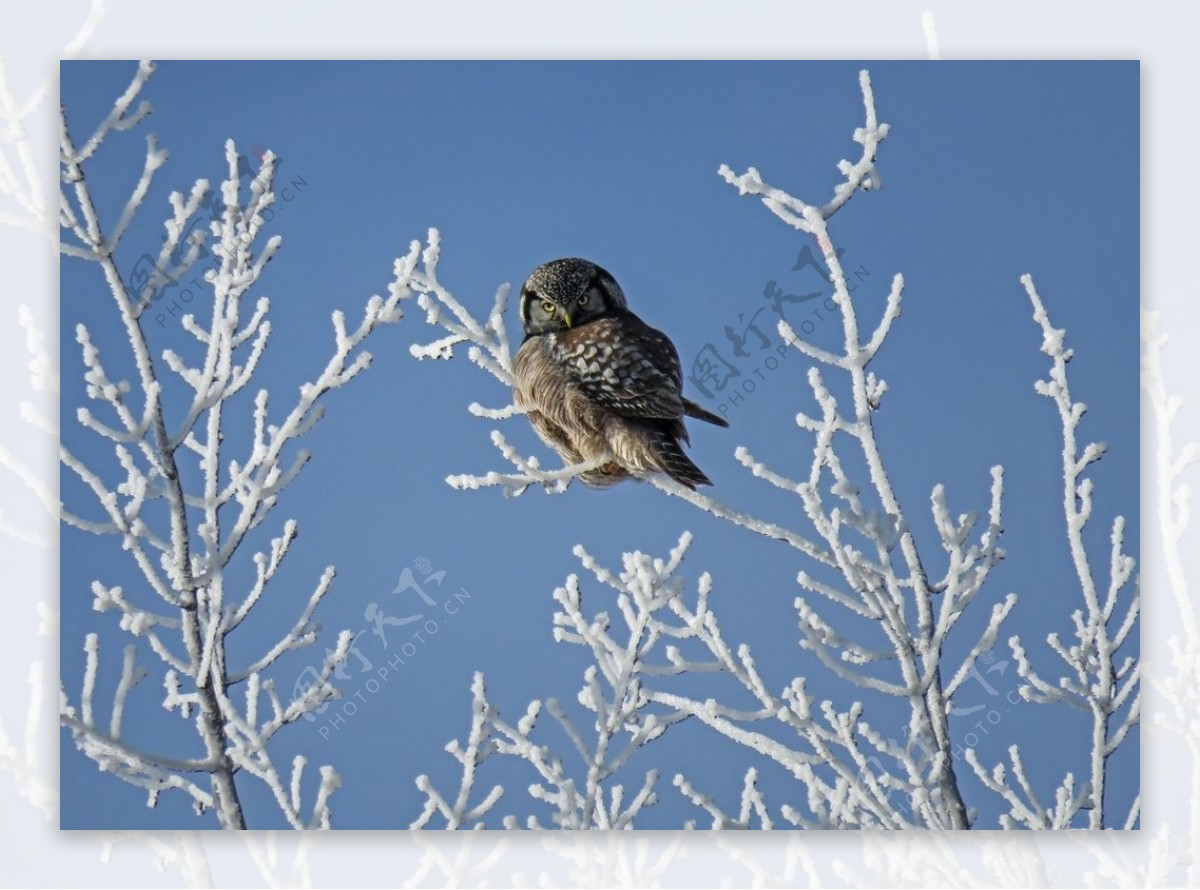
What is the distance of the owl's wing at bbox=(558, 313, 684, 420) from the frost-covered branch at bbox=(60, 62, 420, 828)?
377 mm

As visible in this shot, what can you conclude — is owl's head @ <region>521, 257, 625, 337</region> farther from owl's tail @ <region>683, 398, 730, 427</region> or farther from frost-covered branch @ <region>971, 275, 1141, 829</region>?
frost-covered branch @ <region>971, 275, 1141, 829</region>

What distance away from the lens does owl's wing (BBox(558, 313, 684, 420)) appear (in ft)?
9.06

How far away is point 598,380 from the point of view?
2766 mm

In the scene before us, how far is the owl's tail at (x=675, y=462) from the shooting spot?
276 cm

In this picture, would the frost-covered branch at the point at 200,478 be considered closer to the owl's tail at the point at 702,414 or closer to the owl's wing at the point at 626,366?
the owl's wing at the point at 626,366

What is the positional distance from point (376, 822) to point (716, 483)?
0.95 m

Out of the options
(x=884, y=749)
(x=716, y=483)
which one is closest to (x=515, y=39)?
(x=716, y=483)

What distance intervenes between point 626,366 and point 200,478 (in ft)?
2.85

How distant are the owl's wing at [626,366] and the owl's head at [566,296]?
27 mm

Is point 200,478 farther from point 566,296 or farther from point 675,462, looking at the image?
point 675,462

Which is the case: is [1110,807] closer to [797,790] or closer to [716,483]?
[797,790]

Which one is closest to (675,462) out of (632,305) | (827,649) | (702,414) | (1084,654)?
(702,414)

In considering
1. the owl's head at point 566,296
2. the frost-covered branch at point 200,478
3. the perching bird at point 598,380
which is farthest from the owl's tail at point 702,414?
the frost-covered branch at point 200,478

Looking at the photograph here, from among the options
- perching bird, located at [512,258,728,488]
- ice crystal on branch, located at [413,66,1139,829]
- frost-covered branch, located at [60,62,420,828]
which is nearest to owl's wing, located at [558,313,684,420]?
perching bird, located at [512,258,728,488]
